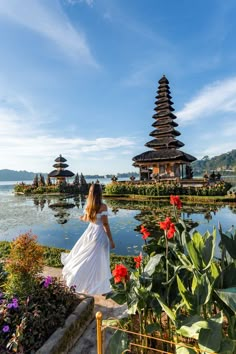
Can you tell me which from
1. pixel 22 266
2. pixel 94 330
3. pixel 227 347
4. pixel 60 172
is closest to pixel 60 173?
pixel 60 172

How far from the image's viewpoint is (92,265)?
155 inches

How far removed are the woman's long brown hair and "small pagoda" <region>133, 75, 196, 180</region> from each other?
72.7 feet

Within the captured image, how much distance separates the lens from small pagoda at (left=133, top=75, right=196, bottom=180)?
2623 centimetres

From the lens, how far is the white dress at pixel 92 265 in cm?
390

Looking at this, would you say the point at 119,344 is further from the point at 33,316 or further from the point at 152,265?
the point at 33,316

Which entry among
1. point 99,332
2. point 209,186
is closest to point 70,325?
point 99,332

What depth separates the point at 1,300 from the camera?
280 cm

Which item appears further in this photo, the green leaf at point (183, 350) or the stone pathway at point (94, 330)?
the stone pathway at point (94, 330)

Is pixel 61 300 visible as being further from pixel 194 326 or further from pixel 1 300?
pixel 194 326

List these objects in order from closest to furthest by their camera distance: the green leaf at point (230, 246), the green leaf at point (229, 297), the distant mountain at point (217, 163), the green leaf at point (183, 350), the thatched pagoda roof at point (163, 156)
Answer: the green leaf at point (229, 297), the green leaf at point (183, 350), the green leaf at point (230, 246), the thatched pagoda roof at point (163, 156), the distant mountain at point (217, 163)

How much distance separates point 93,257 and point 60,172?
34747mm

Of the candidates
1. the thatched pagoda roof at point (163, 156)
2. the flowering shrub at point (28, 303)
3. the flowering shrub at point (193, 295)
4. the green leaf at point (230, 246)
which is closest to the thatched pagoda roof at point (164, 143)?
the thatched pagoda roof at point (163, 156)

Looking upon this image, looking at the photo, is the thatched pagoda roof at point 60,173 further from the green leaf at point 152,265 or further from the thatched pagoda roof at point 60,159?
the green leaf at point 152,265

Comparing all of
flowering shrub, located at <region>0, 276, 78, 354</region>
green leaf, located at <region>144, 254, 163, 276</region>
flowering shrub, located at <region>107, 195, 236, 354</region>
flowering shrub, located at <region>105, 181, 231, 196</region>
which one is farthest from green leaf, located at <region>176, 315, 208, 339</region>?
flowering shrub, located at <region>105, 181, 231, 196</region>
